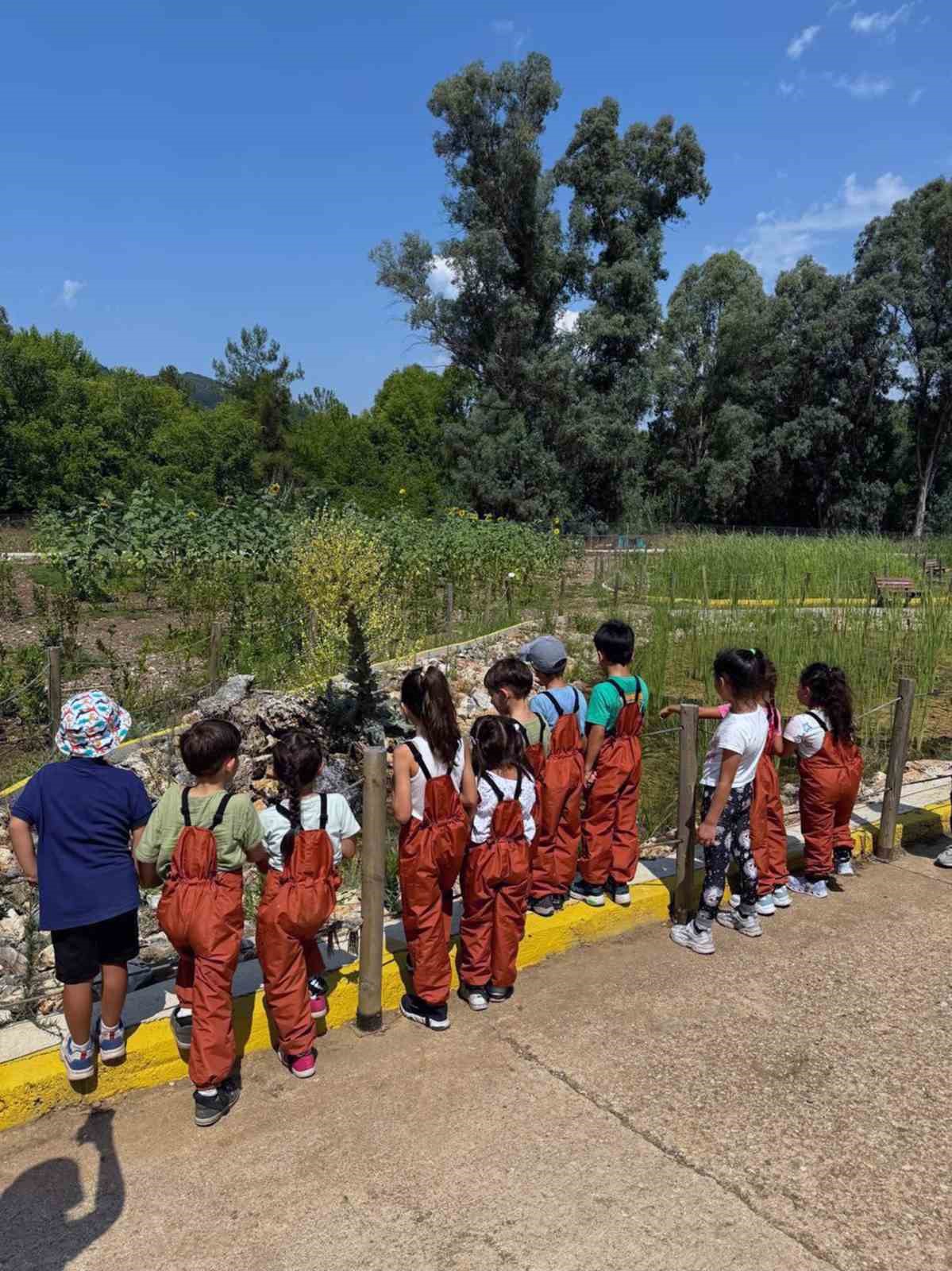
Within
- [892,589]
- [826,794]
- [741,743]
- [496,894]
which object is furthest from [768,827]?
[892,589]

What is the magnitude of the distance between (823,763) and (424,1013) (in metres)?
2.48

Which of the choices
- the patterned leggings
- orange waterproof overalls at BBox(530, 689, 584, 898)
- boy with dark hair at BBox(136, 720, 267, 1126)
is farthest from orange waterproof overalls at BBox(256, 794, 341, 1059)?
the patterned leggings

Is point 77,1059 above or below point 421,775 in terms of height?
below

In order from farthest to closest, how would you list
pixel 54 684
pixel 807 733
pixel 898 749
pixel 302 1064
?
pixel 54 684, pixel 898 749, pixel 807 733, pixel 302 1064

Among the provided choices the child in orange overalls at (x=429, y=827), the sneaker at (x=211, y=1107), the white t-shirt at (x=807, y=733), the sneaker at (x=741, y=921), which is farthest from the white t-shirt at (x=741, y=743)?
the sneaker at (x=211, y=1107)

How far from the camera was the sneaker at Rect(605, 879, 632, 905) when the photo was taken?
14.5 feet

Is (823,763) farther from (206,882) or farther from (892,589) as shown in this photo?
(892,589)

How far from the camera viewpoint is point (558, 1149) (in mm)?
2812

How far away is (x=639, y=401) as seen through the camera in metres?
31.9

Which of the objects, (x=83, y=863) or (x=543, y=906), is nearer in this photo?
(x=83, y=863)

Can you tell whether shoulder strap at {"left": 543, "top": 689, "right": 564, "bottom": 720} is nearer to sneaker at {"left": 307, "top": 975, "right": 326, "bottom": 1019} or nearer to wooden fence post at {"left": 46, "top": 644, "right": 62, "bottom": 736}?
sneaker at {"left": 307, "top": 975, "right": 326, "bottom": 1019}

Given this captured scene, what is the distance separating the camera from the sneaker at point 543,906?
4.30 m

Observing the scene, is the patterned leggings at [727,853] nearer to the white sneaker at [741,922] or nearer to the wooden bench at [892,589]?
the white sneaker at [741,922]

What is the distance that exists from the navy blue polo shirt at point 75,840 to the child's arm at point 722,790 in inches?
97.4
